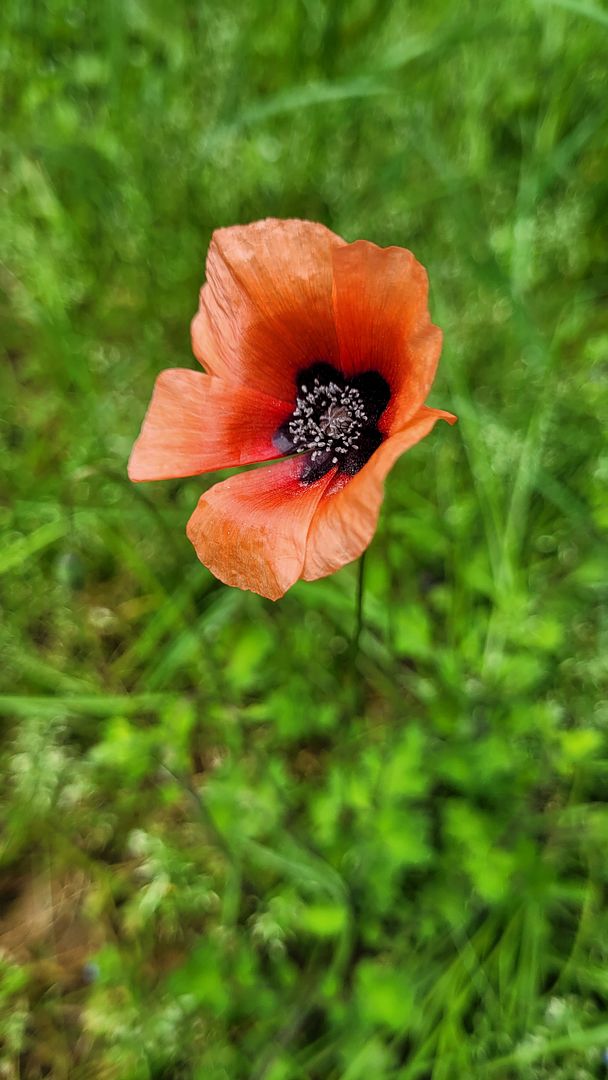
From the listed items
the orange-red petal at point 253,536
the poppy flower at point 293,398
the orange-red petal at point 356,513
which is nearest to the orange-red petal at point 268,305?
the poppy flower at point 293,398

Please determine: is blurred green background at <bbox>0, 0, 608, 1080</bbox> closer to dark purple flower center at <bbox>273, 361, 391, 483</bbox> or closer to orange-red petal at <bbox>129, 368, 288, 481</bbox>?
orange-red petal at <bbox>129, 368, 288, 481</bbox>

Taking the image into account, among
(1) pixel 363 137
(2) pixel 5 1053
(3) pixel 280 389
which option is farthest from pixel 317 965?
(1) pixel 363 137

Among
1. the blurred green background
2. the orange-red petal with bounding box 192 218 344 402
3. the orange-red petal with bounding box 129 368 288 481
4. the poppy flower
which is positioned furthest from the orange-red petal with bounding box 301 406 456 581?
the blurred green background

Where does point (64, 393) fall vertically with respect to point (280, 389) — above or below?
below

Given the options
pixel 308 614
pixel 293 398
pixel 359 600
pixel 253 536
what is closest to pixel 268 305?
A: pixel 293 398

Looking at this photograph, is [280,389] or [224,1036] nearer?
[280,389]

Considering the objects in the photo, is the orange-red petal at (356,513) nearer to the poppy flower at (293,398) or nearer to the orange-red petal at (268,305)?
the poppy flower at (293,398)

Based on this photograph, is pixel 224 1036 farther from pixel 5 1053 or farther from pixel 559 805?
pixel 559 805
